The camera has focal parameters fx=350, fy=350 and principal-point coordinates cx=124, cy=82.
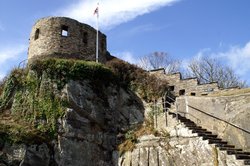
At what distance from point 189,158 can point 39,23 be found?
1209 centimetres

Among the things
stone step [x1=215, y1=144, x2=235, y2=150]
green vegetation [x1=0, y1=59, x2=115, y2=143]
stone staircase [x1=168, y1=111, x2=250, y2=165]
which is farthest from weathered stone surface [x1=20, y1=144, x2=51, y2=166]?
stone step [x1=215, y1=144, x2=235, y2=150]

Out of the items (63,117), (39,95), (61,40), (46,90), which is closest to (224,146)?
(63,117)

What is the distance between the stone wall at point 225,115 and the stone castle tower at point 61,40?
6943mm

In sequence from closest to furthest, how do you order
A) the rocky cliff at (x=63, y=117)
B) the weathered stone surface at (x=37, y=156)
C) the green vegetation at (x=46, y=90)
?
the weathered stone surface at (x=37, y=156) → the rocky cliff at (x=63, y=117) → the green vegetation at (x=46, y=90)

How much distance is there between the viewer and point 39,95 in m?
17.7

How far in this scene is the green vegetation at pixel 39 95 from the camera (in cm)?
1612

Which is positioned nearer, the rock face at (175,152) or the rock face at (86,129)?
the rock face at (175,152)

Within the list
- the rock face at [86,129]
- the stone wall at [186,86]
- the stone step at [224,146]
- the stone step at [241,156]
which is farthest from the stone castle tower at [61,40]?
the stone step at [241,156]

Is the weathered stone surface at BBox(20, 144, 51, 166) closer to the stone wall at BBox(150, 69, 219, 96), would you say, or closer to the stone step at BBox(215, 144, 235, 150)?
the stone step at BBox(215, 144, 235, 150)

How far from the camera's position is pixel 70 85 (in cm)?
1800

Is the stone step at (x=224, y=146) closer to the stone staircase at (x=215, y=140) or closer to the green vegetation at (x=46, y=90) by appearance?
the stone staircase at (x=215, y=140)

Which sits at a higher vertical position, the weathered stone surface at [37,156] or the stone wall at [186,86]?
the stone wall at [186,86]

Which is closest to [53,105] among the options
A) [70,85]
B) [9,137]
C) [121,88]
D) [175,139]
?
[70,85]

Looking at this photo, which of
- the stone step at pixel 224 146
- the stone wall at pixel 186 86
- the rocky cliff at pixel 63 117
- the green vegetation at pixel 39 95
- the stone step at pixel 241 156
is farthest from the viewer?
the stone wall at pixel 186 86
